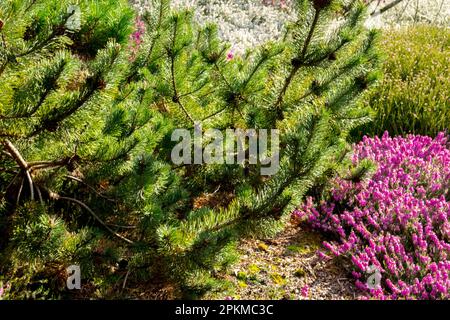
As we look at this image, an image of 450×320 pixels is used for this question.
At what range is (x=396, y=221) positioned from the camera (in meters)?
3.96

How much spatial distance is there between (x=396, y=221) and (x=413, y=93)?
8.47ft

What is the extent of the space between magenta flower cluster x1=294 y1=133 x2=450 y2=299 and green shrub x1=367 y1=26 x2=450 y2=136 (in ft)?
2.90

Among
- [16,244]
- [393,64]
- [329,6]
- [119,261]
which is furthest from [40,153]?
[393,64]

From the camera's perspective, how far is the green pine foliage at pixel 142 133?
2.53 m

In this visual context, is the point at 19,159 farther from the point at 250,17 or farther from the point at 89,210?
the point at 250,17

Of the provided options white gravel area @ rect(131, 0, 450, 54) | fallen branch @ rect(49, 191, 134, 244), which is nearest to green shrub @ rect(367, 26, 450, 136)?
white gravel area @ rect(131, 0, 450, 54)

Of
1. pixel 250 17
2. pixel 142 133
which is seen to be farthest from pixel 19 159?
pixel 250 17

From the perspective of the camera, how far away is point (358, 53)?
Answer: 3709 mm

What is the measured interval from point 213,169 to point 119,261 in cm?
97

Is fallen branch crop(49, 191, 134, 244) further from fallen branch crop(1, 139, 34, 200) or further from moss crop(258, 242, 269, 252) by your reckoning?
moss crop(258, 242, 269, 252)

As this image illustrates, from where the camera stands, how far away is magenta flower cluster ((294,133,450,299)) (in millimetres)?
3514

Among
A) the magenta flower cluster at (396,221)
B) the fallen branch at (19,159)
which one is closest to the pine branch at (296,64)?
the magenta flower cluster at (396,221)

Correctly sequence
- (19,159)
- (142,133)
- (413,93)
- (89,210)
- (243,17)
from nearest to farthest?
(19,159) < (142,133) < (89,210) < (413,93) < (243,17)

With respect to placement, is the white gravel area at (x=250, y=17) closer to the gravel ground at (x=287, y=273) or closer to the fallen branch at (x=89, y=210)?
the gravel ground at (x=287, y=273)
